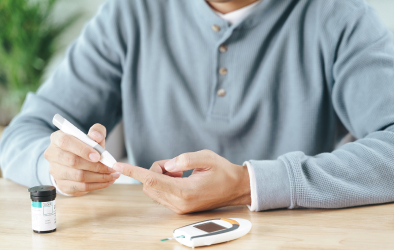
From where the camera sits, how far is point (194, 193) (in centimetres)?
68

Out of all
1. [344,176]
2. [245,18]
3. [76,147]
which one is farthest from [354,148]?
[76,147]

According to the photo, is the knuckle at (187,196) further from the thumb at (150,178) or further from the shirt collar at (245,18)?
the shirt collar at (245,18)

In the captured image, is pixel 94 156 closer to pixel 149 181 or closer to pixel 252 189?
pixel 149 181

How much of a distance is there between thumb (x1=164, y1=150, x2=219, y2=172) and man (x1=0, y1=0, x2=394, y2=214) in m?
0.07

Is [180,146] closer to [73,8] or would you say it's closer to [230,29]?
[230,29]

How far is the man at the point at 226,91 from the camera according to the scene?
806 millimetres

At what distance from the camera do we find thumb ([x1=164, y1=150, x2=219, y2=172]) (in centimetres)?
67

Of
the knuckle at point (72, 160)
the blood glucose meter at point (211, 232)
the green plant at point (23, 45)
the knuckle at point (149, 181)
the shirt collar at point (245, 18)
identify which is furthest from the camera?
the green plant at point (23, 45)

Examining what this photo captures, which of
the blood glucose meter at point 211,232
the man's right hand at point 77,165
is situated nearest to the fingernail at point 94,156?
the man's right hand at point 77,165

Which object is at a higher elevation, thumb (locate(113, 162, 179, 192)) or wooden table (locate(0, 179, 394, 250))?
thumb (locate(113, 162, 179, 192))

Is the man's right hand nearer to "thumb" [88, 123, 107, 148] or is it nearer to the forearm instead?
"thumb" [88, 123, 107, 148]

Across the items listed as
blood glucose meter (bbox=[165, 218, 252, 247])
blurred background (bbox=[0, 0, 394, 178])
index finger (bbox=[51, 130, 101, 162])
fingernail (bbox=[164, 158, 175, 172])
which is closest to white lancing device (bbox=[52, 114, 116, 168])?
index finger (bbox=[51, 130, 101, 162])

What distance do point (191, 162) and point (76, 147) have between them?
0.24 metres

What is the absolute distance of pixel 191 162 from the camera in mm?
670
